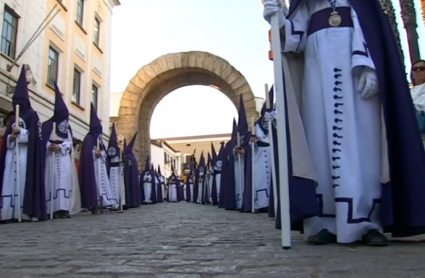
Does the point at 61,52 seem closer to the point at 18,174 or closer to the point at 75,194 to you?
the point at 75,194

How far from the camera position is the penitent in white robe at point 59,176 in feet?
27.0

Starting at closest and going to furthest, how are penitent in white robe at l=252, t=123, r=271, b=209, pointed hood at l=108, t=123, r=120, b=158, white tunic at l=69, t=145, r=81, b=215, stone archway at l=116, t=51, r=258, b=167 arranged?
penitent in white robe at l=252, t=123, r=271, b=209, white tunic at l=69, t=145, r=81, b=215, pointed hood at l=108, t=123, r=120, b=158, stone archway at l=116, t=51, r=258, b=167

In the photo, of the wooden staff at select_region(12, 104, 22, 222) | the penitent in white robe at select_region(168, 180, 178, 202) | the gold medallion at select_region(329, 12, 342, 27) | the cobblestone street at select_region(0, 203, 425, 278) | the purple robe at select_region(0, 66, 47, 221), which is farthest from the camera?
the penitent in white robe at select_region(168, 180, 178, 202)

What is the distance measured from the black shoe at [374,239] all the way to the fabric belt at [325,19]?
140 centimetres

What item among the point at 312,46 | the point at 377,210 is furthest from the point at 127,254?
the point at 312,46

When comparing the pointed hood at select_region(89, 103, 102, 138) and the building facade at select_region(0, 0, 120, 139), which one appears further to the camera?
the building facade at select_region(0, 0, 120, 139)

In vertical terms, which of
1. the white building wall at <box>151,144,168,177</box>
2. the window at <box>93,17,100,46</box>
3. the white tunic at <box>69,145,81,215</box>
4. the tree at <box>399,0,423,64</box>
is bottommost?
the white tunic at <box>69,145,81,215</box>

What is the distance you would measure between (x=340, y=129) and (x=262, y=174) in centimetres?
533

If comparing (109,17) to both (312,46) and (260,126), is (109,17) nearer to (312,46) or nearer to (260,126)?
(260,126)

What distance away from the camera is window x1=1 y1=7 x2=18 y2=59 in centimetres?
1214

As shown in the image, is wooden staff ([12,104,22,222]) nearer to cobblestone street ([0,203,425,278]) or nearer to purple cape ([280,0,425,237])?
cobblestone street ([0,203,425,278])

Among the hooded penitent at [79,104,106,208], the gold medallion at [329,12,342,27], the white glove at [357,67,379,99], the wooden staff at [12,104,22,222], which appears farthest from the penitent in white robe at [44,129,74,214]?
the white glove at [357,67,379,99]

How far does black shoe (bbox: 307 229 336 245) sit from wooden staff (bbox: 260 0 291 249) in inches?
10.4

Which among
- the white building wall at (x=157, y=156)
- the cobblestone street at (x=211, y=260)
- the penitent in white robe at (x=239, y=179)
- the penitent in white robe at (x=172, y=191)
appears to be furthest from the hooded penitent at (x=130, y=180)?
the white building wall at (x=157, y=156)
